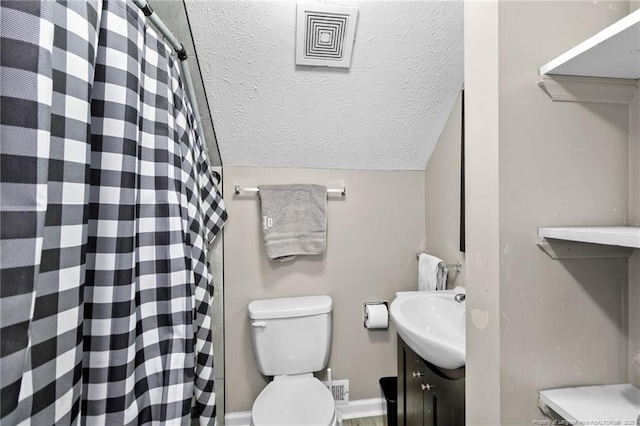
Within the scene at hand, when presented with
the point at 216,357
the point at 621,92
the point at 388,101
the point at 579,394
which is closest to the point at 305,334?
the point at 216,357

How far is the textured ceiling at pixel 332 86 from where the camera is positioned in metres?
1.22

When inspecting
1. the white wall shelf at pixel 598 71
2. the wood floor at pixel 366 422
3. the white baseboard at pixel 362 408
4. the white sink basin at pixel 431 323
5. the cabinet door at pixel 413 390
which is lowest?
the wood floor at pixel 366 422

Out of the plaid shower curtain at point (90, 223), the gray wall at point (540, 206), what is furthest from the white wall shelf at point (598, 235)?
the plaid shower curtain at point (90, 223)

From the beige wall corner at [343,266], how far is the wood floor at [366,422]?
0.12m

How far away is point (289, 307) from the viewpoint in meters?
1.65

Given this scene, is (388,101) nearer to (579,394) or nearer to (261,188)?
(261,188)

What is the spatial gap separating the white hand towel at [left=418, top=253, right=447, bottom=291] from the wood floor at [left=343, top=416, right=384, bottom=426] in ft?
2.84

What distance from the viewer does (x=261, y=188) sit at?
5.61 ft

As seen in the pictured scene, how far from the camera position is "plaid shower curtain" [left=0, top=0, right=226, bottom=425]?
353 millimetres

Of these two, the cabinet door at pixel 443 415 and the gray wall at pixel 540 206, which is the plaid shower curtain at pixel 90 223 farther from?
the cabinet door at pixel 443 415

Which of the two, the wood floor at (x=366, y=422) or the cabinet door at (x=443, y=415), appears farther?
the wood floor at (x=366, y=422)

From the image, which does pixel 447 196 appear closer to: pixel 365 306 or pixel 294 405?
pixel 365 306

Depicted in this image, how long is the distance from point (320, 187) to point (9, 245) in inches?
57.8

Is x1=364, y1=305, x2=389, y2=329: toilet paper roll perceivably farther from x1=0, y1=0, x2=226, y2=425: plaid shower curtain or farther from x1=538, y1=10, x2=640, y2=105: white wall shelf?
x1=538, y1=10, x2=640, y2=105: white wall shelf
